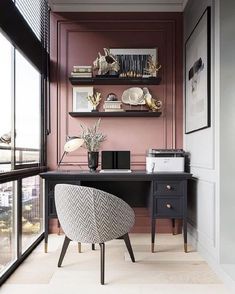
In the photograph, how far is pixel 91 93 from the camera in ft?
11.1

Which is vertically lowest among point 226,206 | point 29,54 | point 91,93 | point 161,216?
point 161,216

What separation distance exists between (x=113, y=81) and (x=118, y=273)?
200 cm

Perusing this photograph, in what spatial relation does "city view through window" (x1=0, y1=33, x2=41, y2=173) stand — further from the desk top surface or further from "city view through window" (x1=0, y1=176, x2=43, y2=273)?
the desk top surface

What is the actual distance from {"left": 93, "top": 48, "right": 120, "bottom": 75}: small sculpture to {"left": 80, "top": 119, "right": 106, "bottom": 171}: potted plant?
562mm

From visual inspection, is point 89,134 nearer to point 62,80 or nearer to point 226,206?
point 62,80

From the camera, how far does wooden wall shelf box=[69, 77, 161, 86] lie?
3.28 m

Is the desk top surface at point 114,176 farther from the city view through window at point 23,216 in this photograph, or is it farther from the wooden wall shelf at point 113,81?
the wooden wall shelf at point 113,81

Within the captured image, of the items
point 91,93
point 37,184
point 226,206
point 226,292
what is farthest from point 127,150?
point 226,292

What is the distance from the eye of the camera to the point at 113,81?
3340mm

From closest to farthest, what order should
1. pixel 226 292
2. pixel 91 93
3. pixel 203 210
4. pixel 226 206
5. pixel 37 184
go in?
1. pixel 226 292
2. pixel 226 206
3. pixel 203 210
4. pixel 37 184
5. pixel 91 93

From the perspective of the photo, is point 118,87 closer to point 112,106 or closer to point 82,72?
point 112,106

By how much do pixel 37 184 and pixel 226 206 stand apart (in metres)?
1.89

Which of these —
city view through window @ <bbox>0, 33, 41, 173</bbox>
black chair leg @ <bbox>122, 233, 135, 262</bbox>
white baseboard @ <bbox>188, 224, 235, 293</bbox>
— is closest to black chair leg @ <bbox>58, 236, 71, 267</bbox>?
black chair leg @ <bbox>122, 233, 135, 262</bbox>

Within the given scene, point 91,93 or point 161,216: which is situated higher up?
point 91,93
